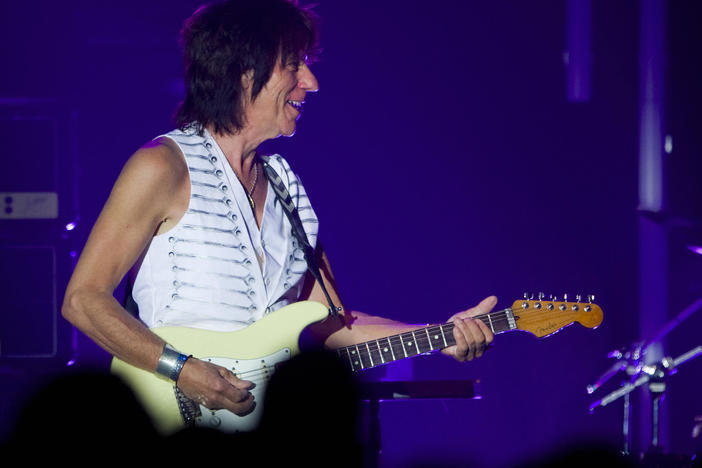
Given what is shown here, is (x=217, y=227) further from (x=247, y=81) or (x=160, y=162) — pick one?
(x=247, y=81)

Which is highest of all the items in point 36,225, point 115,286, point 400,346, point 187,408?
point 36,225

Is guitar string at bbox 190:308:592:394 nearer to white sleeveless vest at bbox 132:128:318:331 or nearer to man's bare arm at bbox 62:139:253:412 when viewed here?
white sleeveless vest at bbox 132:128:318:331

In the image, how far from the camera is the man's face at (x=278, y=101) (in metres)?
3.24

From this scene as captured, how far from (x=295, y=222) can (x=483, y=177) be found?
2.61 metres

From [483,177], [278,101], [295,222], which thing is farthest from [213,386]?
[483,177]

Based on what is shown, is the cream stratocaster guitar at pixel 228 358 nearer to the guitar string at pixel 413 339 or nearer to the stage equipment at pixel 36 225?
the guitar string at pixel 413 339

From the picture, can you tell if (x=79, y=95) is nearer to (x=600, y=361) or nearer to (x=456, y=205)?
(x=456, y=205)

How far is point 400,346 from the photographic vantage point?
3.13 meters

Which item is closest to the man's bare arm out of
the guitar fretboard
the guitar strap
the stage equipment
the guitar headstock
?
the guitar fretboard

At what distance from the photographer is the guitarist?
8.75 ft

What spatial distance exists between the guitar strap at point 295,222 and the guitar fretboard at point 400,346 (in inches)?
7.7

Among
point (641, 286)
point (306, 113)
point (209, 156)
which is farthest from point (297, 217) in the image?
point (641, 286)

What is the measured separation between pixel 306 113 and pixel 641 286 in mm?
2627

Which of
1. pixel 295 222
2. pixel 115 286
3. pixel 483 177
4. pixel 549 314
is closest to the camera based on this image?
pixel 115 286
